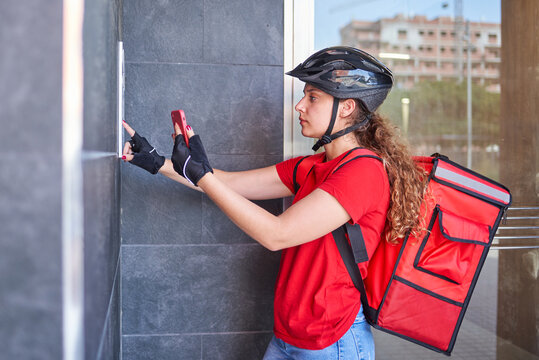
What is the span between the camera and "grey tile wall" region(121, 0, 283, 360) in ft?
7.41

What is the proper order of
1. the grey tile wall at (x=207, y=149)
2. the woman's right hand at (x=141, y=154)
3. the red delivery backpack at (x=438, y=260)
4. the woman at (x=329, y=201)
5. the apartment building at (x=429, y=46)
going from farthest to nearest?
the apartment building at (x=429, y=46) → the grey tile wall at (x=207, y=149) → the woman's right hand at (x=141, y=154) → the red delivery backpack at (x=438, y=260) → the woman at (x=329, y=201)

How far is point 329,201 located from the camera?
1562 mm

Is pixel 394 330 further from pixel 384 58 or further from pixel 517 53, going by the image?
pixel 517 53

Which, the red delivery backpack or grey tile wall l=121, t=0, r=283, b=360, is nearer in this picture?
the red delivery backpack

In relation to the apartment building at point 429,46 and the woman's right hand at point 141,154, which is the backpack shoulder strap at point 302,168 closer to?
the woman's right hand at point 141,154

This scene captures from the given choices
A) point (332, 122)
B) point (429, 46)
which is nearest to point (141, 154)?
point (332, 122)

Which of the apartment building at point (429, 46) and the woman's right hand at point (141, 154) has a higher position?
the apartment building at point (429, 46)

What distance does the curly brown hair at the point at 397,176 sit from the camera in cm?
170

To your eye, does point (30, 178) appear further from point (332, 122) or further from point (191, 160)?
point (332, 122)

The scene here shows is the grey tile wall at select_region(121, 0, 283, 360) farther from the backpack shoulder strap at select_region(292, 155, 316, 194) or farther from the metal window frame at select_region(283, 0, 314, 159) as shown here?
the backpack shoulder strap at select_region(292, 155, 316, 194)

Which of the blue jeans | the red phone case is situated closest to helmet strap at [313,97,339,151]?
the red phone case

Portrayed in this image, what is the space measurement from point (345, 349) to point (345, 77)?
1003 mm

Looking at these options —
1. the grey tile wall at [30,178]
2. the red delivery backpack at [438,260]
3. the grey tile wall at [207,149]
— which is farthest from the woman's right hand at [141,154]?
the grey tile wall at [30,178]

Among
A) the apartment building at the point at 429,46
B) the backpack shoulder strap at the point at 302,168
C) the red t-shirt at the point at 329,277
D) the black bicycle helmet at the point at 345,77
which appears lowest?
the red t-shirt at the point at 329,277
